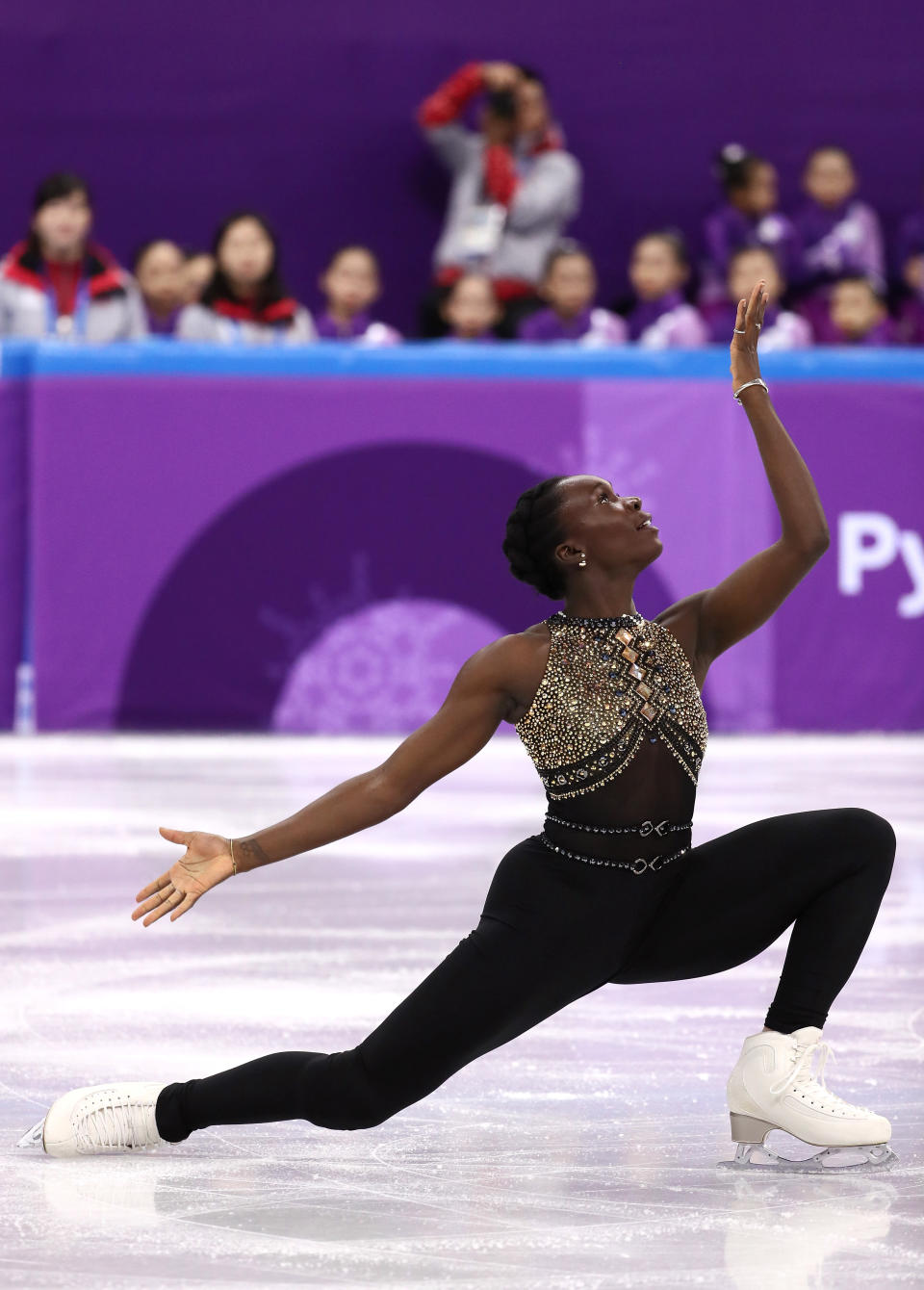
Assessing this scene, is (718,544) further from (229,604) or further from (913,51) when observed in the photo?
(913,51)

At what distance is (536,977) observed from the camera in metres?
3.09

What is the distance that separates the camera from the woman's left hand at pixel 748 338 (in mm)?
3406

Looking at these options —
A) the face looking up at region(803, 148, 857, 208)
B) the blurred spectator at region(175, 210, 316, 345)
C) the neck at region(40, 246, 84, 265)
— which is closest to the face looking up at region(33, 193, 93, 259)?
the neck at region(40, 246, 84, 265)

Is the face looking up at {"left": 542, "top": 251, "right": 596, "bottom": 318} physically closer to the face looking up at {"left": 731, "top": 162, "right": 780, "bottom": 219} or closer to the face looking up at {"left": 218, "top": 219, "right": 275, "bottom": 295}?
the face looking up at {"left": 218, "top": 219, "right": 275, "bottom": 295}

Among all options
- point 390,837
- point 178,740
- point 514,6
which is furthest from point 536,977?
point 514,6

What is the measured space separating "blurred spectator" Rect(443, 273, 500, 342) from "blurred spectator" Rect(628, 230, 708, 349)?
935mm

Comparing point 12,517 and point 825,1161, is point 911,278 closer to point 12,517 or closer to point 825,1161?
point 12,517

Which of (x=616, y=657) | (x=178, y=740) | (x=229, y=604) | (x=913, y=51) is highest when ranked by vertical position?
(x=913, y=51)

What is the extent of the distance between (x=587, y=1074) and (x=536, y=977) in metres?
0.65

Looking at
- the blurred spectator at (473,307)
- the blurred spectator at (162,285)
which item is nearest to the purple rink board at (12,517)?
the blurred spectator at (162,285)

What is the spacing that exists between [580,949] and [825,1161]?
1.60 ft

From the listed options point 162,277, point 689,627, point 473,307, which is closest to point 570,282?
point 473,307

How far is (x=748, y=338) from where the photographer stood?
3418 millimetres

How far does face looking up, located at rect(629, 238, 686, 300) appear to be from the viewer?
10.9m
